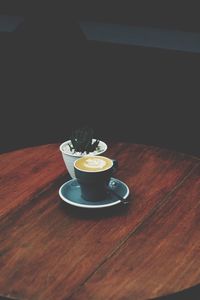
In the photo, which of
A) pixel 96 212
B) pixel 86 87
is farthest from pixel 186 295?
pixel 86 87

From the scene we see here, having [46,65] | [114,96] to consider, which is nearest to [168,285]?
[46,65]

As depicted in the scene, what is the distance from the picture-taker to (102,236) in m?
1.34

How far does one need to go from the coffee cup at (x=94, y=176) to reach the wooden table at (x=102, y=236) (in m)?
0.05

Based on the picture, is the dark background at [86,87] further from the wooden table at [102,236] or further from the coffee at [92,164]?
the coffee at [92,164]

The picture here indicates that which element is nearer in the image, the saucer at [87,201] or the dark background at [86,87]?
the saucer at [87,201]

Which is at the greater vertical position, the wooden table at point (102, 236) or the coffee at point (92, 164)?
the coffee at point (92, 164)

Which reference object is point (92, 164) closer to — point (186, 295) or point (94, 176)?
point (94, 176)

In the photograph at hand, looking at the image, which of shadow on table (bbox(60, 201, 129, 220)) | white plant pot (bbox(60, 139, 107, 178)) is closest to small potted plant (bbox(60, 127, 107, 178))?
white plant pot (bbox(60, 139, 107, 178))

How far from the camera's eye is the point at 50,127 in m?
3.09

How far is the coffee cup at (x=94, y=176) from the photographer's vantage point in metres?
1.43

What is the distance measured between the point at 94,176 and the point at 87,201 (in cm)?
9

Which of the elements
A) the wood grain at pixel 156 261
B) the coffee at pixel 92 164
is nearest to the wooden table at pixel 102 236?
the wood grain at pixel 156 261

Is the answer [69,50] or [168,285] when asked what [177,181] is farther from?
[69,50]

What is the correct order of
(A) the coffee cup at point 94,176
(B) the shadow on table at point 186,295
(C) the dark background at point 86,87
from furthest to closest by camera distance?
1. (C) the dark background at point 86,87
2. (A) the coffee cup at point 94,176
3. (B) the shadow on table at point 186,295
